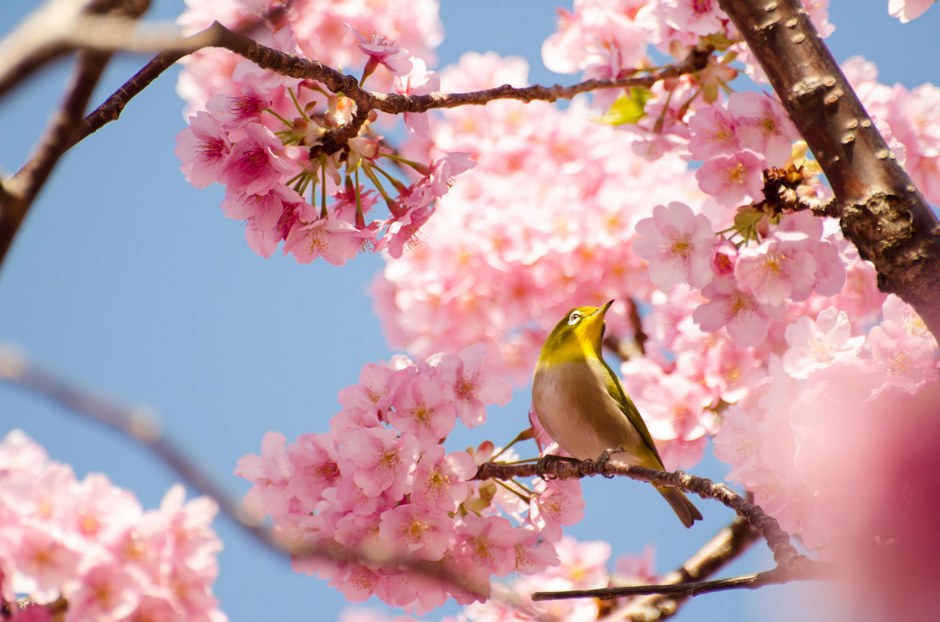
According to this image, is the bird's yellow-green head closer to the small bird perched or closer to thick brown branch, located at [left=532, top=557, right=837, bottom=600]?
the small bird perched

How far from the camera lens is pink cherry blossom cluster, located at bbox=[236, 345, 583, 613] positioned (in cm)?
215

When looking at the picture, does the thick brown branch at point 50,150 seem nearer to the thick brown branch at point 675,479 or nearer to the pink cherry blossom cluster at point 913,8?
the thick brown branch at point 675,479

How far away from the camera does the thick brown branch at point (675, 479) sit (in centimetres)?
146

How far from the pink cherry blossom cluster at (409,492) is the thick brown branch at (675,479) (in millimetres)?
49

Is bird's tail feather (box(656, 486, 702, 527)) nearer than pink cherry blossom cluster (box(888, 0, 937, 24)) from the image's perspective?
No

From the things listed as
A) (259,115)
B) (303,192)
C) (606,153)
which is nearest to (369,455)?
(303,192)

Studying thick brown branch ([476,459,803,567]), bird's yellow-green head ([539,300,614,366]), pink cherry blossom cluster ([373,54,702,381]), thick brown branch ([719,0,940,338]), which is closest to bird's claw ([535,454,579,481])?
thick brown branch ([476,459,803,567])

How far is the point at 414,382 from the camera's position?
2246 mm

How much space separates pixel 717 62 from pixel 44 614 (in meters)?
2.30

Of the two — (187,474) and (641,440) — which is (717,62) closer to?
(641,440)

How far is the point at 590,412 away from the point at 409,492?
0.92m

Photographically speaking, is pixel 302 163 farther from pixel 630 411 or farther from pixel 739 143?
pixel 630 411

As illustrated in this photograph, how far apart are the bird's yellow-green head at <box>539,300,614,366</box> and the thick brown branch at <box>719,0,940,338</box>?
4.74 ft

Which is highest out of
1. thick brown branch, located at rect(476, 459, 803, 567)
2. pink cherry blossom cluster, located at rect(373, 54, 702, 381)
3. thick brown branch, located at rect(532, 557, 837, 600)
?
pink cherry blossom cluster, located at rect(373, 54, 702, 381)
